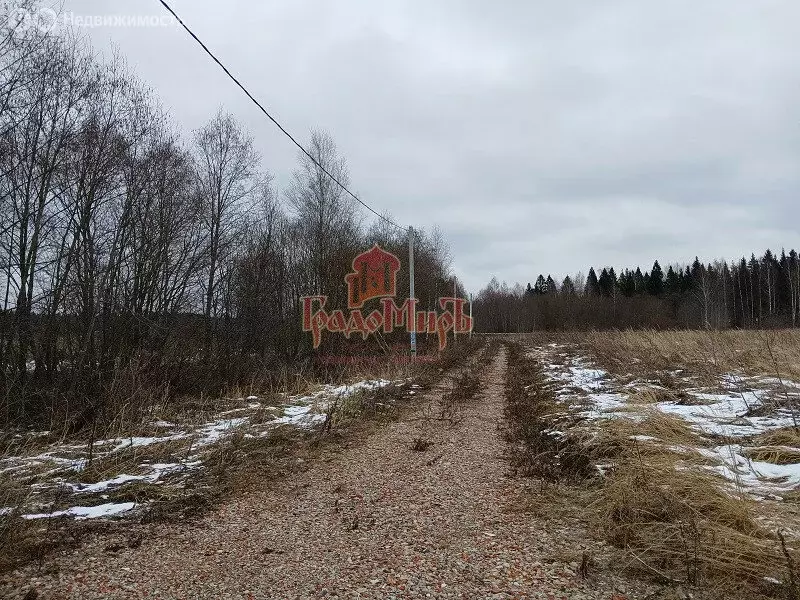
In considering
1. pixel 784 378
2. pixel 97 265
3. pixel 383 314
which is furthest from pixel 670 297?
pixel 97 265

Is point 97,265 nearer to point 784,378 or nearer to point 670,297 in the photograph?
point 784,378

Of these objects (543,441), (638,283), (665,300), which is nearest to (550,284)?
(638,283)

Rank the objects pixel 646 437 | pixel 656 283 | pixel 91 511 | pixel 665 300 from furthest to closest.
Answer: pixel 656 283 → pixel 665 300 → pixel 646 437 → pixel 91 511

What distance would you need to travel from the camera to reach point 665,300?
65.0m

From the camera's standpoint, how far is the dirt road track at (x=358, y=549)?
9.57 feet

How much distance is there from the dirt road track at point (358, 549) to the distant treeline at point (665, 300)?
43.5 metres

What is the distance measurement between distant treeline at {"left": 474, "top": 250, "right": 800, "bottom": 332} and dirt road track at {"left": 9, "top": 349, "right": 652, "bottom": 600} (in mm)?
43478

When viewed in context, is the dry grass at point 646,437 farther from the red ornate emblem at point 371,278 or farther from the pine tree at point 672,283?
the pine tree at point 672,283

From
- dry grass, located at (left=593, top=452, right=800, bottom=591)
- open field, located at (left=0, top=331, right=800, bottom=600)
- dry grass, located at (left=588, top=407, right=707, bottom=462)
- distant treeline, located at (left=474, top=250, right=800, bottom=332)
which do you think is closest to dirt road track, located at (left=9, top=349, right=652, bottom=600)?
open field, located at (left=0, top=331, right=800, bottom=600)

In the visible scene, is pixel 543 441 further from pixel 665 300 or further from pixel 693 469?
pixel 665 300

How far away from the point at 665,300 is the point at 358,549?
70.8 meters

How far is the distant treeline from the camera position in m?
50.8
